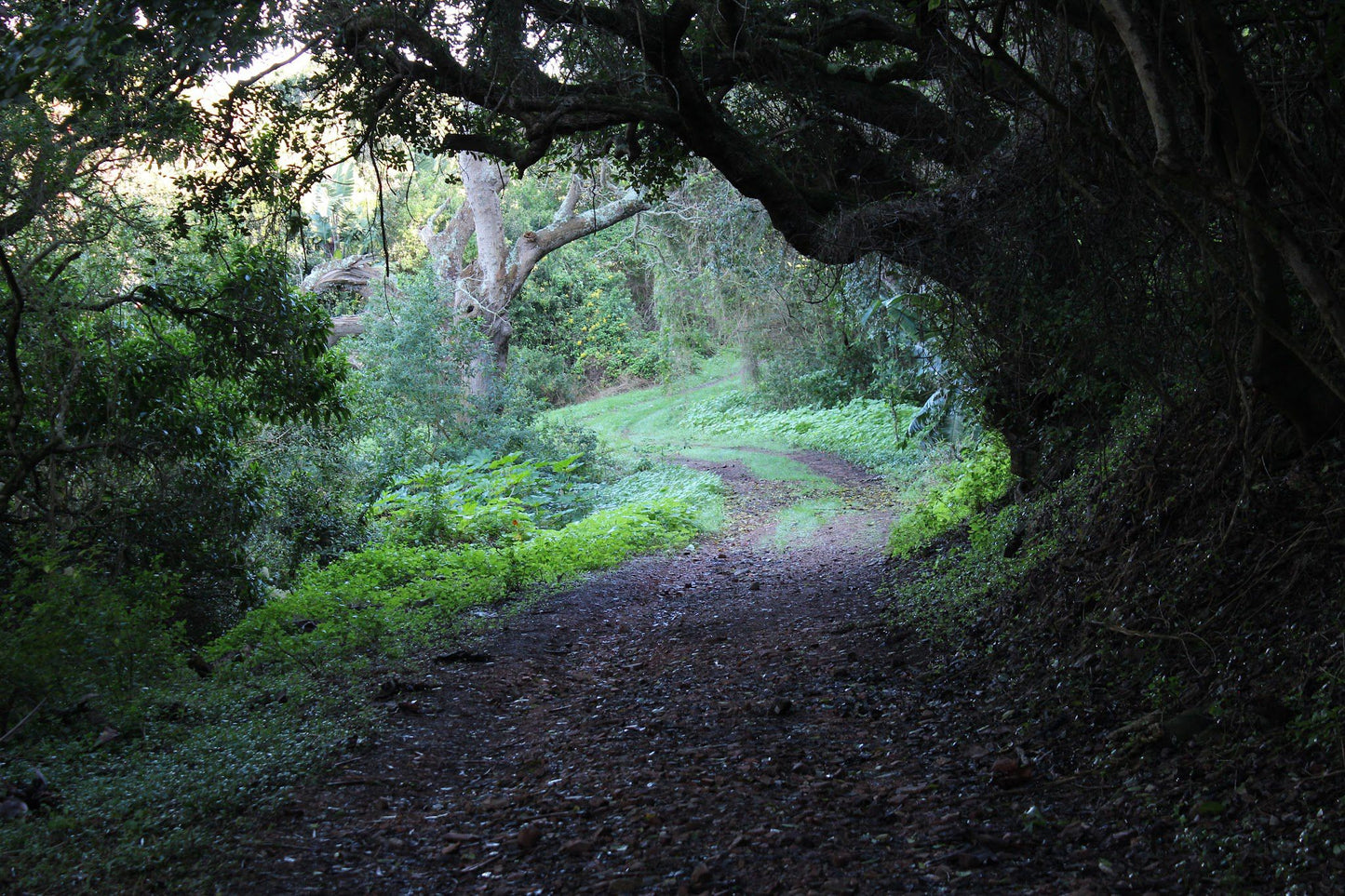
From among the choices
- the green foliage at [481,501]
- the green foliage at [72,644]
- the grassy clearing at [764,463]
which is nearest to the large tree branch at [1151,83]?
the green foliage at [72,644]

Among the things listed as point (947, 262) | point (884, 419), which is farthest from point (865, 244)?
point (884, 419)

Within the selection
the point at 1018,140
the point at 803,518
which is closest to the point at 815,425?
the point at 803,518

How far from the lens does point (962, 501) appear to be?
35.3 ft

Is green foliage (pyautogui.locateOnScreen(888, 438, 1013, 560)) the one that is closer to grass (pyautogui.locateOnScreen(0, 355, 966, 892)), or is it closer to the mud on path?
grass (pyautogui.locateOnScreen(0, 355, 966, 892))

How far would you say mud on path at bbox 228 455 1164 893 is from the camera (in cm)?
360

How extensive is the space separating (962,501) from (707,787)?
23.0ft

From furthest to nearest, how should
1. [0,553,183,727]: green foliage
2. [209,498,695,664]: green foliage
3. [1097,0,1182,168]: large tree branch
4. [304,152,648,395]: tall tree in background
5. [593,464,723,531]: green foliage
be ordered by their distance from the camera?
[304,152,648,395]: tall tree in background, [593,464,723,531]: green foliage, [209,498,695,664]: green foliage, [0,553,183,727]: green foliage, [1097,0,1182,168]: large tree branch

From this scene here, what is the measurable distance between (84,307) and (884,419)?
56.4 ft

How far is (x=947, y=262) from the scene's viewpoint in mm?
7051

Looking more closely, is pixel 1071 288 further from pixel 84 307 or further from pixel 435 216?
pixel 435 216

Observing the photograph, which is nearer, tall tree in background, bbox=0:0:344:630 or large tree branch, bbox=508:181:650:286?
tall tree in background, bbox=0:0:344:630

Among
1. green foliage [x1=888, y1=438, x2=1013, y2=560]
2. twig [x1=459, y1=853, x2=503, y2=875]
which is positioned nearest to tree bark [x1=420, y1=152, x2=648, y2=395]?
green foliage [x1=888, y1=438, x2=1013, y2=560]

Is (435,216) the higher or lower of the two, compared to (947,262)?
higher

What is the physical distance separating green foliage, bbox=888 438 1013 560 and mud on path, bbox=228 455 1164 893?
106 inches
